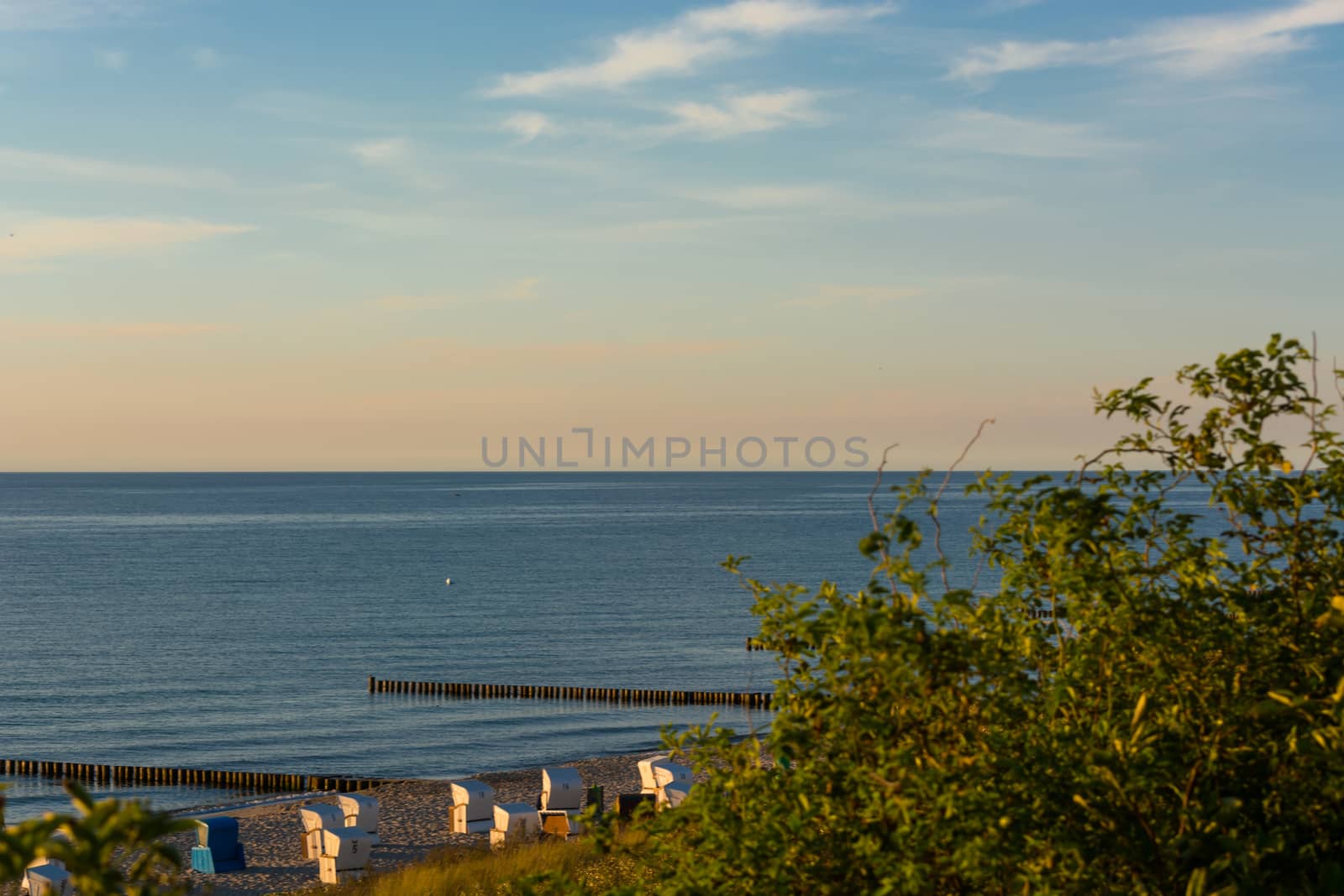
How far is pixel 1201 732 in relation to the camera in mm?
6332

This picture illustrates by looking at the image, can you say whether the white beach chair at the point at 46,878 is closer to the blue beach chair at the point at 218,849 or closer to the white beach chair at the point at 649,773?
the blue beach chair at the point at 218,849

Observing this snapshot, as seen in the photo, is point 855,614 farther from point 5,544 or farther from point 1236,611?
point 5,544

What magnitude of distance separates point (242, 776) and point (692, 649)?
30254 millimetres

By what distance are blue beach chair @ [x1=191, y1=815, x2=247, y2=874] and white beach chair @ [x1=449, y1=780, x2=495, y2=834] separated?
475 cm

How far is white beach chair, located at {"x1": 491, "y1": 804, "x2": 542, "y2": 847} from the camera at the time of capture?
27.7 meters

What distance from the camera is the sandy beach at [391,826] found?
26.8 meters

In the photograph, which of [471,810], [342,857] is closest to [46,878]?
[342,857]

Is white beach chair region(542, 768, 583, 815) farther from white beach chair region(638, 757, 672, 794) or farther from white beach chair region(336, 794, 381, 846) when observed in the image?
white beach chair region(336, 794, 381, 846)

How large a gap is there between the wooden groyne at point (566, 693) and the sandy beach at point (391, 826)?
32.0 feet

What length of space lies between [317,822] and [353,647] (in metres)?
41.6

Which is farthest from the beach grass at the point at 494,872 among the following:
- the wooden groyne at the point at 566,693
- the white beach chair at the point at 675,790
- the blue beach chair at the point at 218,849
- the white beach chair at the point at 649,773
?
the wooden groyne at the point at 566,693

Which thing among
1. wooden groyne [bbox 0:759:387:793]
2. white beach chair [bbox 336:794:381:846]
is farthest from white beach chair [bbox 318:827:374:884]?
wooden groyne [bbox 0:759:387:793]

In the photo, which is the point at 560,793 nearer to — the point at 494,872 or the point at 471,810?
the point at 471,810

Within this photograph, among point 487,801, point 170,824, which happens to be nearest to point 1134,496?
point 170,824
